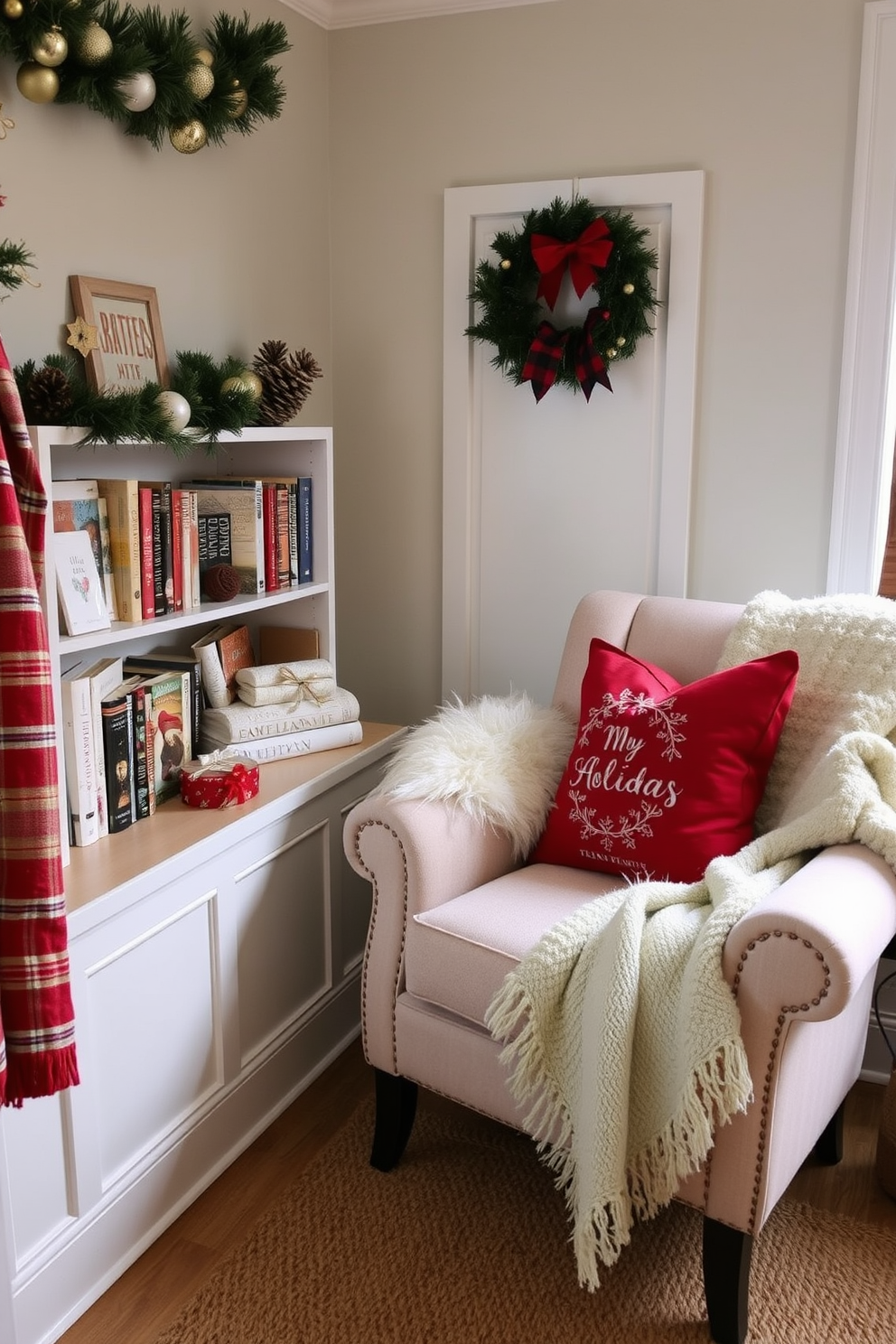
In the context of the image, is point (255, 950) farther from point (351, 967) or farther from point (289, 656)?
point (289, 656)

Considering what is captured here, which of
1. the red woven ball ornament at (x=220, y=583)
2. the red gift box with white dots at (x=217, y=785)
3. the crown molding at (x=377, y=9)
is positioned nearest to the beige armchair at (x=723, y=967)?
the red gift box with white dots at (x=217, y=785)

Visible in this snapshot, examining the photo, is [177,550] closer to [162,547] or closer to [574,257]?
[162,547]

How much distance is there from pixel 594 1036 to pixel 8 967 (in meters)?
0.85

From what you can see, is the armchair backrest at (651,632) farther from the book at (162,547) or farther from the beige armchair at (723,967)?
the book at (162,547)

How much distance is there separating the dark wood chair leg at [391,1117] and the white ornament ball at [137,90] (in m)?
1.80

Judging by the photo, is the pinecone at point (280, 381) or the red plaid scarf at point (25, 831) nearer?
the red plaid scarf at point (25, 831)

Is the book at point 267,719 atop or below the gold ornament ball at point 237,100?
below

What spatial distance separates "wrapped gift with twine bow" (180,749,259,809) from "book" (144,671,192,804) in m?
0.03

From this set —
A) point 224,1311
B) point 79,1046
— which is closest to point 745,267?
point 79,1046

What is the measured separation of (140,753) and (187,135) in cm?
119

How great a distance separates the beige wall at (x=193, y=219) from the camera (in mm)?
1993

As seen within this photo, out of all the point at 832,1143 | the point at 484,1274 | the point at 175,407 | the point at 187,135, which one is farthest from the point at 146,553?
the point at 832,1143

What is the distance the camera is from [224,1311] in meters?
1.82

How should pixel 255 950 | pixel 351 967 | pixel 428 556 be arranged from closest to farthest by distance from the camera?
pixel 255 950
pixel 351 967
pixel 428 556
